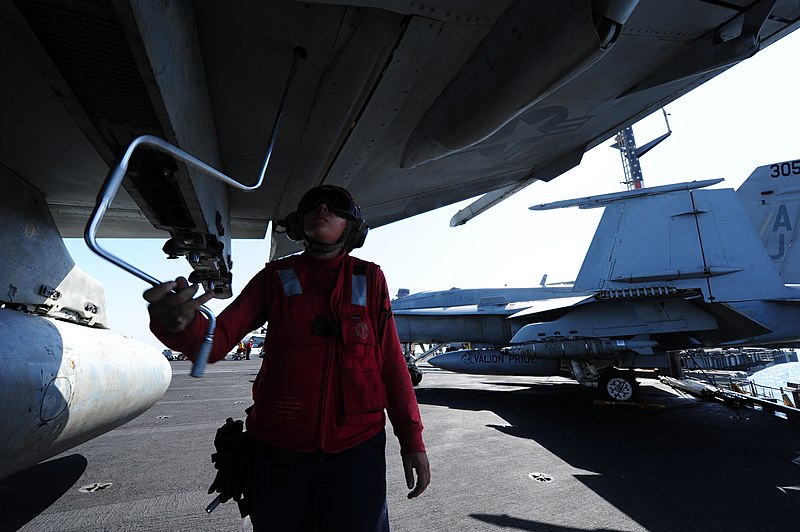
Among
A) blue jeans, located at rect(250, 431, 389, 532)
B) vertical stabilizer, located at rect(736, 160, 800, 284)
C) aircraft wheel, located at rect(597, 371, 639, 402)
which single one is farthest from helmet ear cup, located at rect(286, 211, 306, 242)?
vertical stabilizer, located at rect(736, 160, 800, 284)

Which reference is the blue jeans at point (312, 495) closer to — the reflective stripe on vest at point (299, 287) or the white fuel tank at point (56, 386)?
the reflective stripe on vest at point (299, 287)

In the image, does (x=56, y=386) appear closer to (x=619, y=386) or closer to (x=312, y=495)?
(x=312, y=495)

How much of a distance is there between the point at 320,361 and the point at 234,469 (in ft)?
1.96

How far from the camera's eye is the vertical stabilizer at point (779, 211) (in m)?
8.64

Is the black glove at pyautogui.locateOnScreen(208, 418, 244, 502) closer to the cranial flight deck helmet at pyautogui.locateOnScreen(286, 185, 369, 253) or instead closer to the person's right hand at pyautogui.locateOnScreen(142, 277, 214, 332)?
the person's right hand at pyautogui.locateOnScreen(142, 277, 214, 332)

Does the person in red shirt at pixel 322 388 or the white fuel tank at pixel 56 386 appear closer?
the person in red shirt at pixel 322 388

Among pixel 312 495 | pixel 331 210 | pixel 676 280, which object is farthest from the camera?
pixel 676 280

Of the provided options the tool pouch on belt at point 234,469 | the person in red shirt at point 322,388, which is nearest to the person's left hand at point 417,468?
the person in red shirt at point 322,388

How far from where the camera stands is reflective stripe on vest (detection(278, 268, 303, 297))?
149cm

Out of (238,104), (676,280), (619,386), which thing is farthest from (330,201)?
(619,386)

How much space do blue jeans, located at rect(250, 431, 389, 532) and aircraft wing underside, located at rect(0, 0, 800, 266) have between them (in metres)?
1.46

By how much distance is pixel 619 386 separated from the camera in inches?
346

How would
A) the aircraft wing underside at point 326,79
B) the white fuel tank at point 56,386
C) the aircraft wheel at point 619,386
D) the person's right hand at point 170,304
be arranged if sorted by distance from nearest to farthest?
the person's right hand at point 170,304 → the aircraft wing underside at point 326,79 → the white fuel tank at point 56,386 → the aircraft wheel at point 619,386

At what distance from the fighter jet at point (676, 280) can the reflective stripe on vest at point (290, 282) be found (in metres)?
6.98
